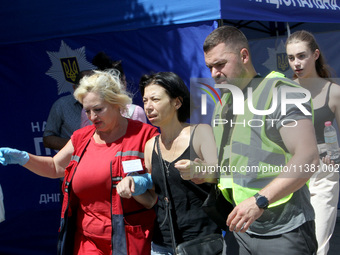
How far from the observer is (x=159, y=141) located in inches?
115

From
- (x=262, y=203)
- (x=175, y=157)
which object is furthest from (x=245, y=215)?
(x=175, y=157)

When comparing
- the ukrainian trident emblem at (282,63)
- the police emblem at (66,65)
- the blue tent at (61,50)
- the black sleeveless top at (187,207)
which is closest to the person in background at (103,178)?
the black sleeveless top at (187,207)

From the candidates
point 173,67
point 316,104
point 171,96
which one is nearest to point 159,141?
point 171,96

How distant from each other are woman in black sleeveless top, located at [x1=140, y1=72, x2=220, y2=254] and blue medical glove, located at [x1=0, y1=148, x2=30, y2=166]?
0.84 meters

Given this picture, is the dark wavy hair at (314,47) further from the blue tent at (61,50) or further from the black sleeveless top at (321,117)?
the blue tent at (61,50)

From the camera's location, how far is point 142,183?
112 inches

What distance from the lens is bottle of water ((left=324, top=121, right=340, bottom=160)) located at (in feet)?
11.4

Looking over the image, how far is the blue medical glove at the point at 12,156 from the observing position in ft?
10.4

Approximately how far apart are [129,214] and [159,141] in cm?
49

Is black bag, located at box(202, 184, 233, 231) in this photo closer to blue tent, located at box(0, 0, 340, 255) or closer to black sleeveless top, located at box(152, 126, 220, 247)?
black sleeveless top, located at box(152, 126, 220, 247)

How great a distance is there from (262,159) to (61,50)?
3352 millimetres

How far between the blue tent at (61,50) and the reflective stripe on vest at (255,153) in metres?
2.13

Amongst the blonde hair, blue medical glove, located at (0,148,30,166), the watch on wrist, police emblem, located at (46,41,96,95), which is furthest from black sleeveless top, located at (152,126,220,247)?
police emblem, located at (46,41,96,95)

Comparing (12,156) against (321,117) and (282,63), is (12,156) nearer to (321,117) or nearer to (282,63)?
(321,117)
